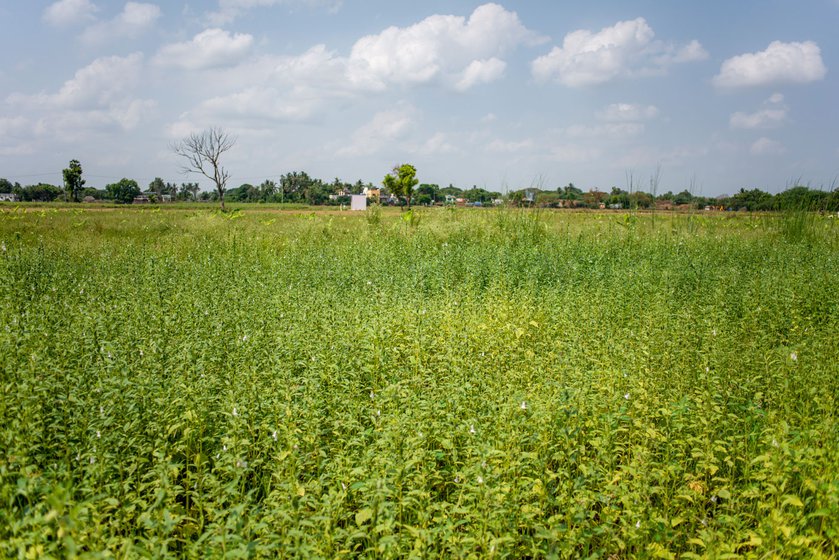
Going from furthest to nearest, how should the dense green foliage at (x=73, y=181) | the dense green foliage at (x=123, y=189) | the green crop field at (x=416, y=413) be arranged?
the dense green foliage at (x=123, y=189), the dense green foliage at (x=73, y=181), the green crop field at (x=416, y=413)

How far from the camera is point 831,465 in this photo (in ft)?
11.2

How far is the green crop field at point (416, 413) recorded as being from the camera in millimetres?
2971

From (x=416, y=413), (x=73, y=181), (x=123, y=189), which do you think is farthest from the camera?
(x=123, y=189)

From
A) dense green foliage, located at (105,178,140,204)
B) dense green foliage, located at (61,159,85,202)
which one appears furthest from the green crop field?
dense green foliage, located at (105,178,140,204)

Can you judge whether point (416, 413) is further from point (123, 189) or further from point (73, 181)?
point (123, 189)

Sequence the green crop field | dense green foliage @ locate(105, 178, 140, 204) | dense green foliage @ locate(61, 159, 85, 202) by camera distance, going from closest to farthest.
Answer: the green crop field < dense green foliage @ locate(61, 159, 85, 202) < dense green foliage @ locate(105, 178, 140, 204)

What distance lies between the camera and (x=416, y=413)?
12.4ft

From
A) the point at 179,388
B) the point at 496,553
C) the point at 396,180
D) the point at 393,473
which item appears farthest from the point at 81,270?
the point at 396,180

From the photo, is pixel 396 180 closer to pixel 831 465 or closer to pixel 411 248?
pixel 411 248

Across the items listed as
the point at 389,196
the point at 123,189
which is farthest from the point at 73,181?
the point at 389,196

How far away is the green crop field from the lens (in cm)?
297

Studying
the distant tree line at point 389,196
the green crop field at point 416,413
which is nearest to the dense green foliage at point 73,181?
the distant tree line at point 389,196

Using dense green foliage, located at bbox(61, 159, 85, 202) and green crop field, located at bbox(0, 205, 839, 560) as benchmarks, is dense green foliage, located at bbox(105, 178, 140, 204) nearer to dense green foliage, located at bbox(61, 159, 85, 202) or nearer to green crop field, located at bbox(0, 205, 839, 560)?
dense green foliage, located at bbox(61, 159, 85, 202)

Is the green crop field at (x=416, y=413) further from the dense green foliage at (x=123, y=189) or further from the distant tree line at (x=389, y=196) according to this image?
the dense green foliage at (x=123, y=189)
